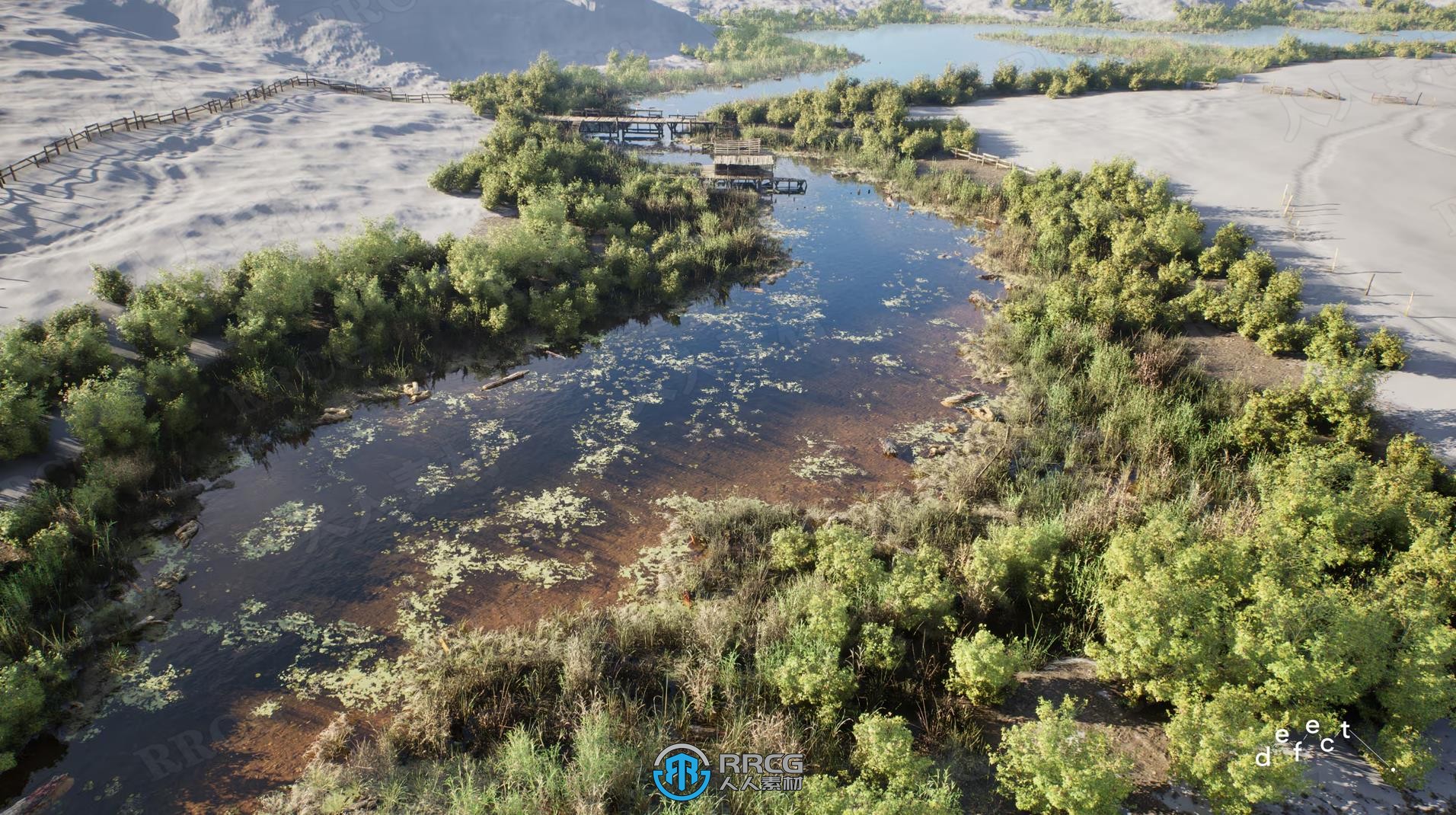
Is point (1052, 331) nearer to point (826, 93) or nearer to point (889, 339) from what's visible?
point (889, 339)

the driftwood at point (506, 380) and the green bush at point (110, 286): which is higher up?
the green bush at point (110, 286)

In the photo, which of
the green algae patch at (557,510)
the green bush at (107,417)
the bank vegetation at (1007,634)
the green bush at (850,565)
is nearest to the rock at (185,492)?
the green bush at (107,417)

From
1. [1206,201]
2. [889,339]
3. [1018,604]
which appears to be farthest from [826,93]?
[1018,604]

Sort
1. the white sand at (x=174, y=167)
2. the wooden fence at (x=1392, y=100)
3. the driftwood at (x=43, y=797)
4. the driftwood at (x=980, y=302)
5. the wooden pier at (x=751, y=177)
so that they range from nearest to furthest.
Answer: the driftwood at (x=43, y=797)
the white sand at (x=174, y=167)
the driftwood at (x=980, y=302)
the wooden pier at (x=751, y=177)
the wooden fence at (x=1392, y=100)

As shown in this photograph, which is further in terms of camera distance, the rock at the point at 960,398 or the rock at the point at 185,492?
the rock at the point at 960,398

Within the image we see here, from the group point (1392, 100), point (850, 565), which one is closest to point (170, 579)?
point (850, 565)

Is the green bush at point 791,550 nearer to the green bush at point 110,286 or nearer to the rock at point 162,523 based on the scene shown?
the rock at point 162,523
